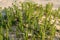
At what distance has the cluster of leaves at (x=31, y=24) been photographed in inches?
137

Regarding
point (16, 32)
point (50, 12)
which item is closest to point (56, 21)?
point (50, 12)

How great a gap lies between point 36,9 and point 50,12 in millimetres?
407

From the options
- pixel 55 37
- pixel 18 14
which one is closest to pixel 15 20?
pixel 18 14

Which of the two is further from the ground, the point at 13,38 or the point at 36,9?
the point at 36,9

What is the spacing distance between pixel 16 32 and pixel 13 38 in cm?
12

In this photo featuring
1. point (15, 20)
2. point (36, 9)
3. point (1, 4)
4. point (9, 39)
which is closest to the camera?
point (9, 39)

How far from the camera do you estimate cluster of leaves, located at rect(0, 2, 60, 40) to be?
347 cm

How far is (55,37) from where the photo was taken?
3.62 m

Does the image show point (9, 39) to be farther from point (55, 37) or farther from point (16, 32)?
point (55, 37)

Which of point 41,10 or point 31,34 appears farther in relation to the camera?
point 41,10

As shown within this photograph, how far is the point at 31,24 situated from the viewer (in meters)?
3.87

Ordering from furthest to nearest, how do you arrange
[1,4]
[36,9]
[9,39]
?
[1,4] → [36,9] → [9,39]

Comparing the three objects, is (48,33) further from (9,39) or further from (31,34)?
(9,39)

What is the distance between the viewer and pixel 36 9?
4.62 m
